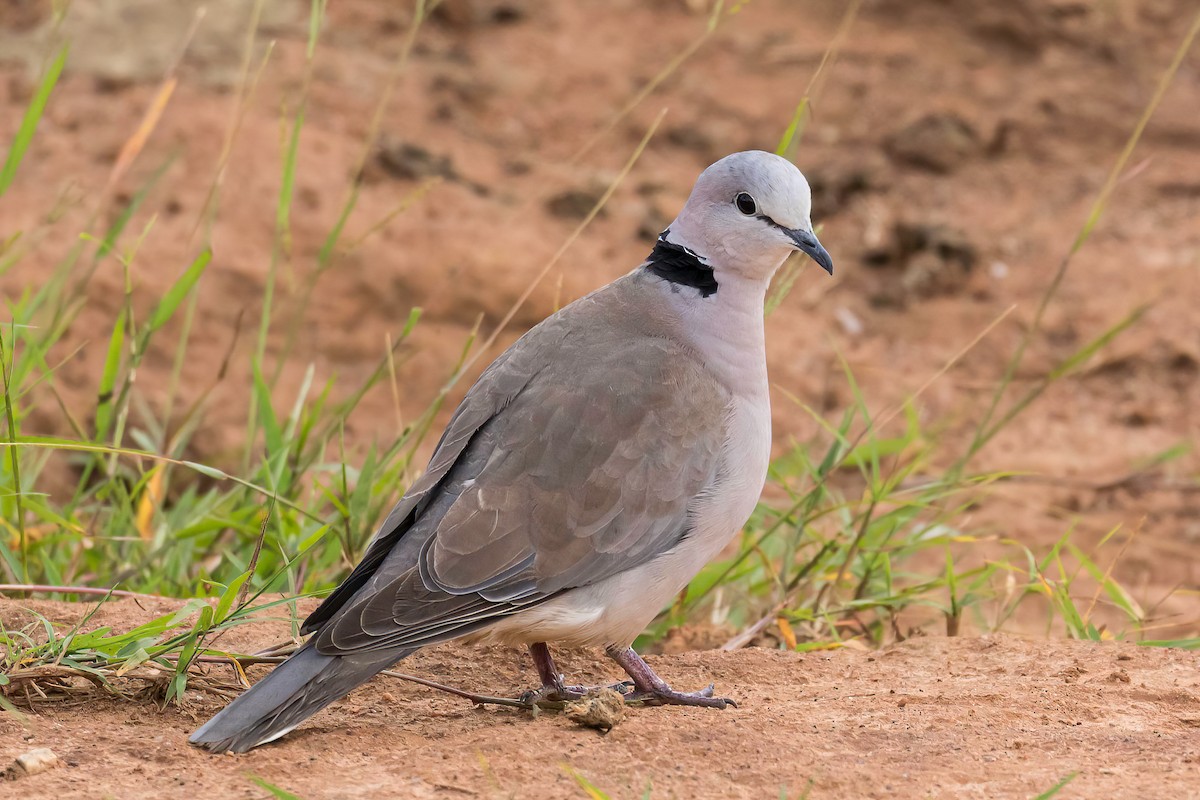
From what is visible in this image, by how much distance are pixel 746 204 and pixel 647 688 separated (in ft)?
3.70

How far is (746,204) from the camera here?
3.34 meters

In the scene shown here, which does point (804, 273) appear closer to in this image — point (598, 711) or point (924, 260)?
point (924, 260)

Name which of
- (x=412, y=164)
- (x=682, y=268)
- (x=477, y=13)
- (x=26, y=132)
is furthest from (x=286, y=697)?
(x=477, y=13)

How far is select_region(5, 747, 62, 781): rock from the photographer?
Answer: 2.62 m

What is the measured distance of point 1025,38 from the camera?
798 cm

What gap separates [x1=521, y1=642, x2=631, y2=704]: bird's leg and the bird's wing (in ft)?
0.86

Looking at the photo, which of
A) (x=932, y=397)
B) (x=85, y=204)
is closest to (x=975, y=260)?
(x=932, y=397)

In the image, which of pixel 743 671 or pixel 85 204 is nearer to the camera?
pixel 743 671

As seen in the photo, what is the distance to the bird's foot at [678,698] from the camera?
124 inches

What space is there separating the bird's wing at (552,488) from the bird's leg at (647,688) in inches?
9.6

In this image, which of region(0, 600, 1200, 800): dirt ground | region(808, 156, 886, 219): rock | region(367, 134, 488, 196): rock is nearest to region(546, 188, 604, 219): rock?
region(367, 134, 488, 196): rock

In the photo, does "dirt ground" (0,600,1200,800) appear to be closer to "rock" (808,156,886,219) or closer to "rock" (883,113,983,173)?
"rock" (808,156,886,219)

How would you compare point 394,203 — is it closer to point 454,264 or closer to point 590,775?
point 454,264

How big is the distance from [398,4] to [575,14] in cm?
101
